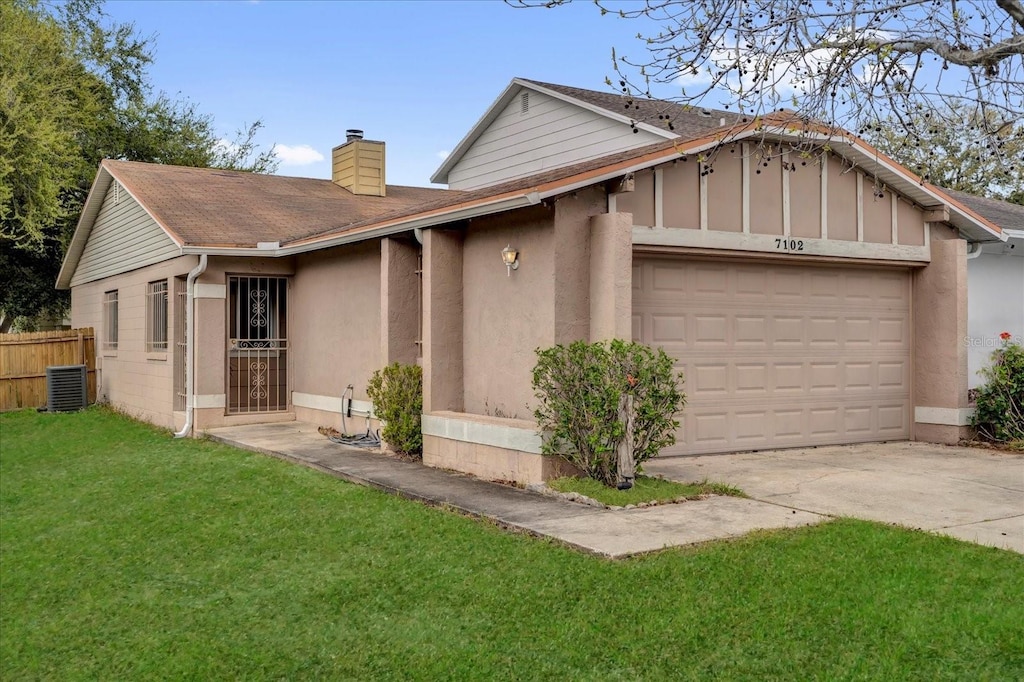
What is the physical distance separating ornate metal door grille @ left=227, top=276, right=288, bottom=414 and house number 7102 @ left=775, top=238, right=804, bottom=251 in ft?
25.8

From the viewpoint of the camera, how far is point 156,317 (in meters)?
15.9

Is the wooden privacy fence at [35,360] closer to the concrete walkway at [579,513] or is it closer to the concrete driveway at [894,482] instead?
the concrete walkway at [579,513]

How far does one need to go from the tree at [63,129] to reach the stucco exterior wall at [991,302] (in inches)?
736

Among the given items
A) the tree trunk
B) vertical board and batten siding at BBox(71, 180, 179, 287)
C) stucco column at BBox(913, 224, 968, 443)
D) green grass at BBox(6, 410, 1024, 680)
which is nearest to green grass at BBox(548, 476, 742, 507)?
the tree trunk

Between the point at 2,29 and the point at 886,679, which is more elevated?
the point at 2,29

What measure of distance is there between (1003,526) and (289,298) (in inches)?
424

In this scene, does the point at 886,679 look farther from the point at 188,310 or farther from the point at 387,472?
the point at 188,310

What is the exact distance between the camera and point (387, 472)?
31.6ft

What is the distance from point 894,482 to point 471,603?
4922mm

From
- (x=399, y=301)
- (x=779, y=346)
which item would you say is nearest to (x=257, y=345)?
(x=399, y=301)

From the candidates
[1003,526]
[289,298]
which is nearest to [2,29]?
[289,298]

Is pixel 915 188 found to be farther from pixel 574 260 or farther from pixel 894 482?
pixel 574 260

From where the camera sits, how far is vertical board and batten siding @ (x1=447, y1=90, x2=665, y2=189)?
15.3m

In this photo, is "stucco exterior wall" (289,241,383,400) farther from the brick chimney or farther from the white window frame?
the brick chimney
